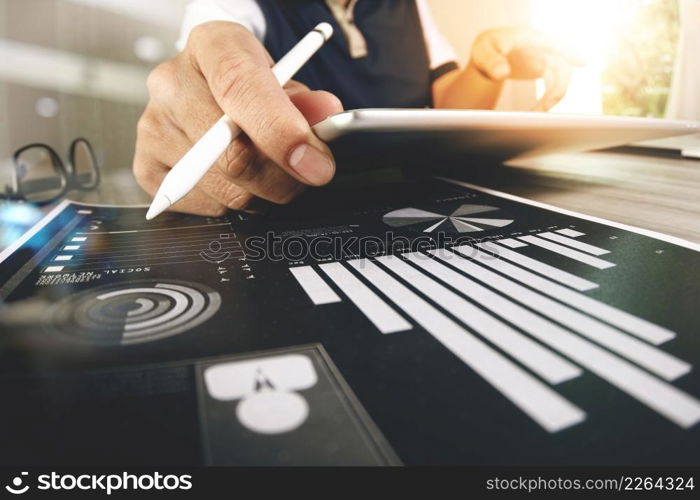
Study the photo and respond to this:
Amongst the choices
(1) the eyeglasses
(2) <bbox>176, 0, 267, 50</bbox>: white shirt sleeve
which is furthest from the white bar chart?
(2) <bbox>176, 0, 267, 50</bbox>: white shirt sleeve

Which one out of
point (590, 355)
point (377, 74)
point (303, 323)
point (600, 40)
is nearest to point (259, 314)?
point (303, 323)

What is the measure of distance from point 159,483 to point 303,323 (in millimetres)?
90

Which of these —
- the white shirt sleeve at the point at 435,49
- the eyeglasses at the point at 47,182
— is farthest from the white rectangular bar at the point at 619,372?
the white shirt sleeve at the point at 435,49

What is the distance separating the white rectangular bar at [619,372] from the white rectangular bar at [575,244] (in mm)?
102

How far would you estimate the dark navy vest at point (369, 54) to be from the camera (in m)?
0.81

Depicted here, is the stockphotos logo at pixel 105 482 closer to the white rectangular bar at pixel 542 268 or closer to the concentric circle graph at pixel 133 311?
the concentric circle graph at pixel 133 311

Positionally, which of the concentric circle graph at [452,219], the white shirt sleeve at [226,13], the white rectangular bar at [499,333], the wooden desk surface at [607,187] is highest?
the white shirt sleeve at [226,13]

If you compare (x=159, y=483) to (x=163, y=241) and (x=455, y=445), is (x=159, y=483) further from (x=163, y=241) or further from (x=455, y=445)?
(x=163, y=241)

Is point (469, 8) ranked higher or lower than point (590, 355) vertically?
higher

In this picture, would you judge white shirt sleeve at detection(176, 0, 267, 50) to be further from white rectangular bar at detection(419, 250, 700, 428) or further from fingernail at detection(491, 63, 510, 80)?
white rectangular bar at detection(419, 250, 700, 428)

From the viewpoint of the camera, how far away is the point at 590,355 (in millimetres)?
171

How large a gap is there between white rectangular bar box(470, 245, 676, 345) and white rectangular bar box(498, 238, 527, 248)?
0.11 ft

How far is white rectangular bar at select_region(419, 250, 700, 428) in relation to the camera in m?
0.14

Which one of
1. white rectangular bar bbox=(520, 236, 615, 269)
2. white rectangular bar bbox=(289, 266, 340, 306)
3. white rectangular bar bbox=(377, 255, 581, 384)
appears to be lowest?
white rectangular bar bbox=(520, 236, 615, 269)
